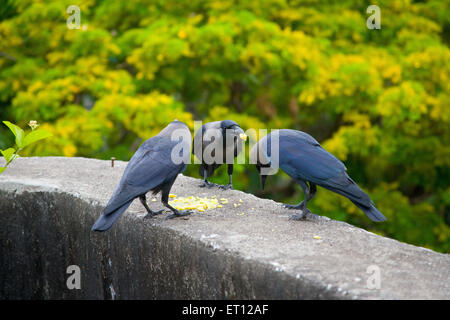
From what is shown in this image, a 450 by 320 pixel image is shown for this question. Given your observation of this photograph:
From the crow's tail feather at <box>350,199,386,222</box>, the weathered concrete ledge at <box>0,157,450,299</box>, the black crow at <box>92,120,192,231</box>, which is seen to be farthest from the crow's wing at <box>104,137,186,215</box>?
the crow's tail feather at <box>350,199,386,222</box>

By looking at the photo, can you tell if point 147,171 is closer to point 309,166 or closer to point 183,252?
point 183,252

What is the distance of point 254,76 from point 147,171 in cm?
518

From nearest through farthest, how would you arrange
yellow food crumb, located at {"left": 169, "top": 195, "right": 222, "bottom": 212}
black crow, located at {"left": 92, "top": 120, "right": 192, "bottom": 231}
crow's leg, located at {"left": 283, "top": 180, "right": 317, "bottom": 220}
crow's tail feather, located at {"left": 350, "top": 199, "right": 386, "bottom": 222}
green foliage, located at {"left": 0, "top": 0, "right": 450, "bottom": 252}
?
black crow, located at {"left": 92, "top": 120, "right": 192, "bottom": 231}
crow's tail feather, located at {"left": 350, "top": 199, "right": 386, "bottom": 222}
crow's leg, located at {"left": 283, "top": 180, "right": 317, "bottom": 220}
yellow food crumb, located at {"left": 169, "top": 195, "right": 222, "bottom": 212}
green foliage, located at {"left": 0, "top": 0, "right": 450, "bottom": 252}

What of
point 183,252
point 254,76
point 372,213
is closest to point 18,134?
point 183,252

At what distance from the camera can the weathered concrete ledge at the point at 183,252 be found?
2.74 m

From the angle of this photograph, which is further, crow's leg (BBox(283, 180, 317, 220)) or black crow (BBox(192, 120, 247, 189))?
black crow (BBox(192, 120, 247, 189))

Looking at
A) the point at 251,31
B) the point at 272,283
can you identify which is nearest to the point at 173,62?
the point at 251,31

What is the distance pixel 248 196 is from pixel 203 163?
559mm

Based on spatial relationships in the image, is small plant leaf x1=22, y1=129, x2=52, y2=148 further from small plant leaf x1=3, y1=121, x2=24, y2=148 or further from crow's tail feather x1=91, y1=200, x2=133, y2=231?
crow's tail feather x1=91, y1=200, x2=133, y2=231

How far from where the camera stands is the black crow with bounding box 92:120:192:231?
10.6ft

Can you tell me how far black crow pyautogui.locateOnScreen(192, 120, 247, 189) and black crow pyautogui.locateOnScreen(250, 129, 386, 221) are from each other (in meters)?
0.46

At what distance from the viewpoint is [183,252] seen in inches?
129

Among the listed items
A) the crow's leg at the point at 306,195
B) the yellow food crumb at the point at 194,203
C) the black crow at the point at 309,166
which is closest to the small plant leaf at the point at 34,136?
the yellow food crumb at the point at 194,203
